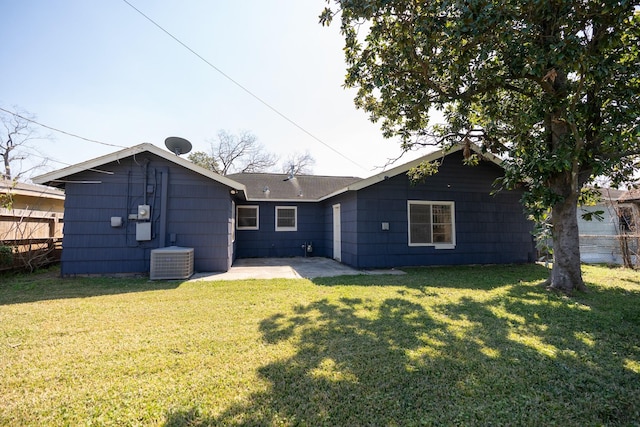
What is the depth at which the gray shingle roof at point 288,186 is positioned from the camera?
38.8ft

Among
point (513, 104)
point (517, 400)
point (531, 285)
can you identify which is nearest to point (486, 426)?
point (517, 400)

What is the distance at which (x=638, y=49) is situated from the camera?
4.80 meters

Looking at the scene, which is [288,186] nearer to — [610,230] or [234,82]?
[234,82]

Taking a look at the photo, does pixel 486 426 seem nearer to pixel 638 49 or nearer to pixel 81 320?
pixel 81 320

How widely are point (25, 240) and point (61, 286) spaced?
3090 millimetres

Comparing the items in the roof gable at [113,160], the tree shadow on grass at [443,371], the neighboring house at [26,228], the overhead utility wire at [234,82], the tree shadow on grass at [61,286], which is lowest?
the tree shadow on grass at [443,371]

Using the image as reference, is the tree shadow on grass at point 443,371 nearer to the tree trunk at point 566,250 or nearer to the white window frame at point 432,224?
the tree trunk at point 566,250

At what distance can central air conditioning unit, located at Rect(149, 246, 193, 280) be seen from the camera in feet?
22.1

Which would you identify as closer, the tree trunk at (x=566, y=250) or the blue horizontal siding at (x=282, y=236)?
the tree trunk at (x=566, y=250)

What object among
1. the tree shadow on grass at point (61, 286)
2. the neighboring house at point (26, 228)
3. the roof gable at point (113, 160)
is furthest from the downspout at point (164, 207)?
the neighboring house at point (26, 228)

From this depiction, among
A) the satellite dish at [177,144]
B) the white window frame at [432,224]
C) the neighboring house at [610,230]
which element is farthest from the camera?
the neighboring house at [610,230]

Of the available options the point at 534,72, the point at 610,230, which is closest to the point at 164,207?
the point at 534,72

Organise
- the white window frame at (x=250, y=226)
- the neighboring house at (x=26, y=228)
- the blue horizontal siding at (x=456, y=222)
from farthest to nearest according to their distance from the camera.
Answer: the white window frame at (x=250, y=226), the blue horizontal siding at (x=456, y=222), the neighboring house at (x=26, y=228)

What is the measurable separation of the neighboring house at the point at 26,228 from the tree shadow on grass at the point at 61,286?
2.32ft
